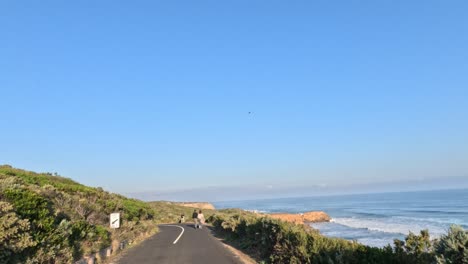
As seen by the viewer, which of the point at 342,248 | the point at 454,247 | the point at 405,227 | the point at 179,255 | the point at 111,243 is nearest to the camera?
the point at 454,247

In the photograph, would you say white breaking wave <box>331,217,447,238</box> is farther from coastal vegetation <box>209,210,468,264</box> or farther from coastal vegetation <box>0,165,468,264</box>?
coastal vegetation <box>0,165,468,264</box>

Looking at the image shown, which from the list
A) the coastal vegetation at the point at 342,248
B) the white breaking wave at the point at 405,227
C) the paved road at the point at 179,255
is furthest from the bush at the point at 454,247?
the white breaking wave at the point at 405,227

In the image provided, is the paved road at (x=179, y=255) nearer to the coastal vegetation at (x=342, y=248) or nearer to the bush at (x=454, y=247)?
the coastal vegetation at (x=342, y=248)

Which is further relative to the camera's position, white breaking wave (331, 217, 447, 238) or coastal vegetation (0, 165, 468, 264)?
white breaking wave (331, 217, 447, 238)

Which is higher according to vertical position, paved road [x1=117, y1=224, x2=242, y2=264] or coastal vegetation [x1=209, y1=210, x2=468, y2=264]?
coastal vegetation [x1=209, y1=210, x2=468, y2=264]

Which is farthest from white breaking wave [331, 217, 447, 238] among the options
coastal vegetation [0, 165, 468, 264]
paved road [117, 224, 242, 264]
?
coastal vegetation [0, 165, 468, 264]

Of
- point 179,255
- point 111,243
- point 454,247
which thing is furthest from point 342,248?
point 111,243

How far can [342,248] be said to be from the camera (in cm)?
917

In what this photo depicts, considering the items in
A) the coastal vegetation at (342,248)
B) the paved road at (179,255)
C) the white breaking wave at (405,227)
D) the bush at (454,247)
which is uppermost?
the bush at (454,247)

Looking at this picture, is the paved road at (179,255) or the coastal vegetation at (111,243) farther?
the paved road at (179,255)

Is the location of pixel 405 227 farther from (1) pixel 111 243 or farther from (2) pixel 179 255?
(1) pixel 111 243

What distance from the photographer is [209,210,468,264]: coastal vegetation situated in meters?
5.72

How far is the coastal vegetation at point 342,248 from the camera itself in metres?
5.72

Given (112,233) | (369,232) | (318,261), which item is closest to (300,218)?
(369,232)
